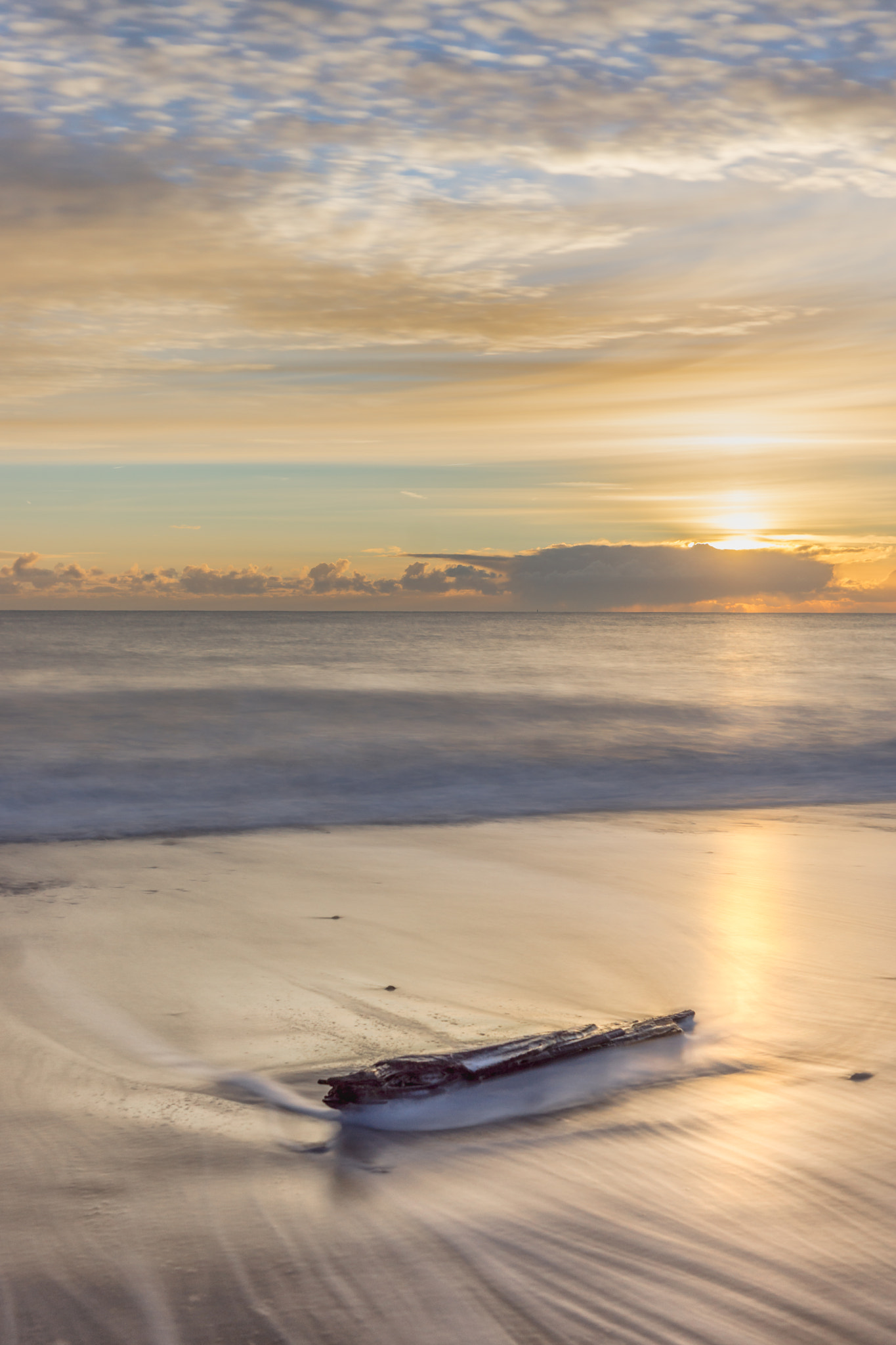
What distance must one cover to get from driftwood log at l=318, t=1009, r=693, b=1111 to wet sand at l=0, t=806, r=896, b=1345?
14cm

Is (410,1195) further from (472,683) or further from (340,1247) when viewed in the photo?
(472,683)

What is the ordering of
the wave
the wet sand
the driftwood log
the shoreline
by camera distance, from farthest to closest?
the wave < the shoreline < the driftwood log < the wet sand

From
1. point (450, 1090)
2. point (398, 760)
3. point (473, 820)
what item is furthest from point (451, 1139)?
point (398, 760)

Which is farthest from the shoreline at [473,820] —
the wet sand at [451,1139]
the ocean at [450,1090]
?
the wet sand at [451,1139]

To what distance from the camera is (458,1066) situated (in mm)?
3623

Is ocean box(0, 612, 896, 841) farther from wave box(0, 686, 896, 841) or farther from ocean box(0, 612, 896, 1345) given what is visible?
ocean box(0, 612, 896, 1345)

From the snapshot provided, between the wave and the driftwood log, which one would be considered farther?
the wave

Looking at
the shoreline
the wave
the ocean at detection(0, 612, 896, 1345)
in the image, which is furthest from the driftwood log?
the wave

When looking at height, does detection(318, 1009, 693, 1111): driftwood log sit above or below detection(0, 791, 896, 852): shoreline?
above

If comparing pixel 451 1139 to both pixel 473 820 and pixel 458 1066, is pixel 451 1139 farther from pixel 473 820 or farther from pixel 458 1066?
pixel 473 820

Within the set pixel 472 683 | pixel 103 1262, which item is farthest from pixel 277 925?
pixel 472 683

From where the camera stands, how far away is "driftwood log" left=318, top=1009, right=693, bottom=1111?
11.5 ft

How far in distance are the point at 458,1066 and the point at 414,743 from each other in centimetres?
1509

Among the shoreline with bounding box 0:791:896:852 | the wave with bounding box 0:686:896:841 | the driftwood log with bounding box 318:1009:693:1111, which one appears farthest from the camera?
the wave with bounding box 0:686:896:841
